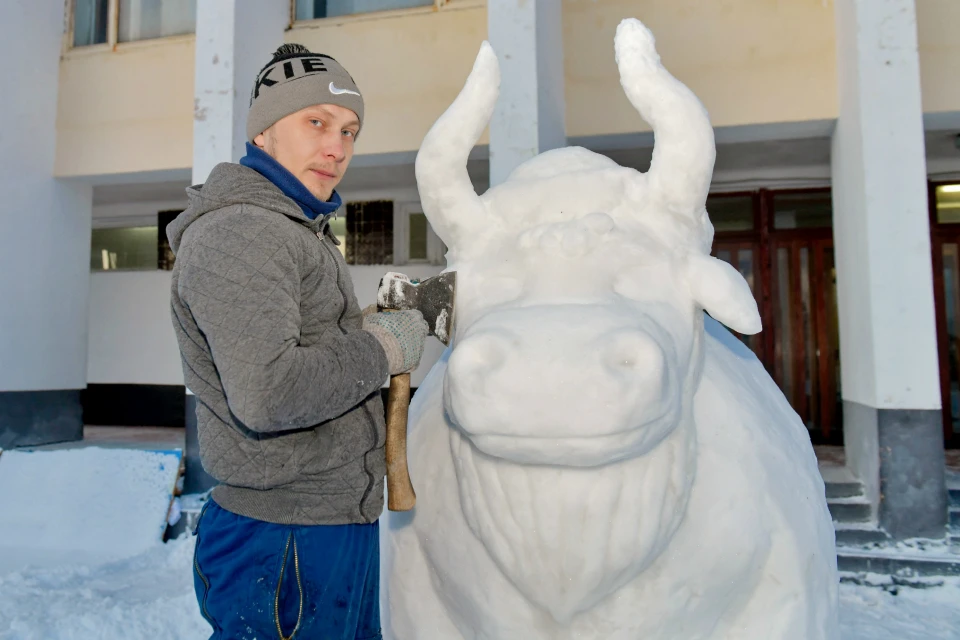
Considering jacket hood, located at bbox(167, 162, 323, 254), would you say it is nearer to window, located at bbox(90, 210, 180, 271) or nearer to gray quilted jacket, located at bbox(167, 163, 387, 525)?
gray quilted jacket, located at bbox(167, 163, 387, 525)

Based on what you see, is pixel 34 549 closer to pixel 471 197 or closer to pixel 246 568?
pixel 246 568

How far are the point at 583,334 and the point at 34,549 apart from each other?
16.7 ft

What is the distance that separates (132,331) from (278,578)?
774 centimetres

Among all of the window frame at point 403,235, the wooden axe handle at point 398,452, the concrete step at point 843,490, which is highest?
the window frame at point 403,235

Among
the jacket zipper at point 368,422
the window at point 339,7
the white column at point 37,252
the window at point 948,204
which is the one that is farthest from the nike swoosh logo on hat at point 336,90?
the window at point 948,204

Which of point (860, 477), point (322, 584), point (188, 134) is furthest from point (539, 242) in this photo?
point (188, 134)

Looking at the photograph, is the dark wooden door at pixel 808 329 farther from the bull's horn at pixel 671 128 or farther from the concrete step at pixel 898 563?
the bull's horn at pixel 671 128

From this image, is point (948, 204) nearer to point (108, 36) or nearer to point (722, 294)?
point (722, 294)

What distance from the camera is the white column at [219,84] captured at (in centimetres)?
509

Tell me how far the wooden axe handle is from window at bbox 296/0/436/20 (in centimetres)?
522

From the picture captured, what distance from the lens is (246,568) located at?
1.31 m

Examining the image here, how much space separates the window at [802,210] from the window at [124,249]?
7069 mm

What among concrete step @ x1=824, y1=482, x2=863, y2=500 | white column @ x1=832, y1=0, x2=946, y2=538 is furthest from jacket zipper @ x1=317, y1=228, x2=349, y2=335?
concrete step @ x1=824, y1=482, x2=863, y2=500

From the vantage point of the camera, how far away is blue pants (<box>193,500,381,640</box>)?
4.24ft
